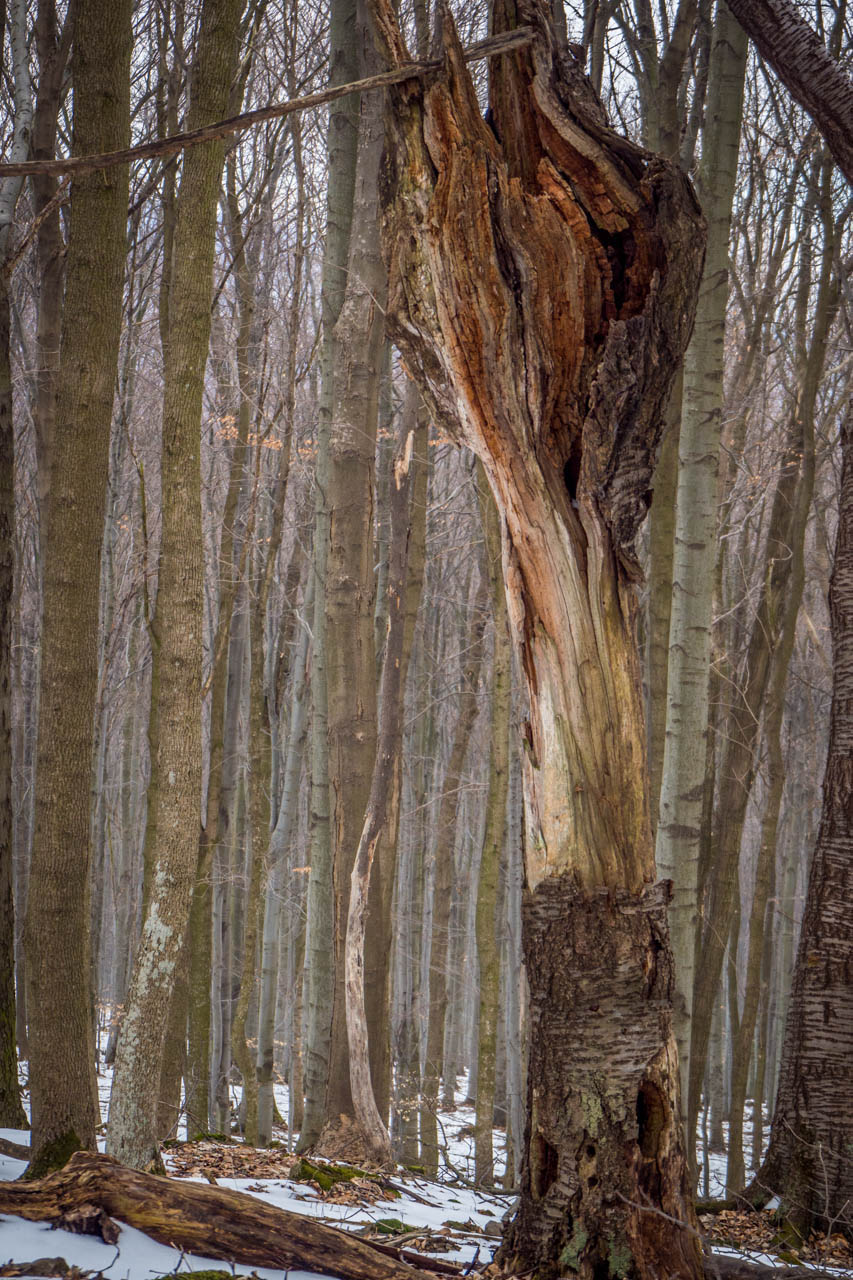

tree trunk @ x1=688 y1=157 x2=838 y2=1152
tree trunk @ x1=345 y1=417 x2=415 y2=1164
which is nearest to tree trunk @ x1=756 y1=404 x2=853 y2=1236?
tree trunk @ x1=345 y1=417 x2=415 y2=1164

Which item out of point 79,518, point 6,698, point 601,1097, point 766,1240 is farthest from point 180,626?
point 766,1240

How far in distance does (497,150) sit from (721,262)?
11.3 ft

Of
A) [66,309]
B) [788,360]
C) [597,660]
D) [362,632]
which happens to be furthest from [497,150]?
[788,360]

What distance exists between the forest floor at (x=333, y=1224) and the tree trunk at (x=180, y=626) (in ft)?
2.08

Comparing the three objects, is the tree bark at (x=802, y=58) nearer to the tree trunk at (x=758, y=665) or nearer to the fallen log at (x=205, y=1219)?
the tree trunk at (x=758, y=665)

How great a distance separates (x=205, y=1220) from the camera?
2623 millimetres

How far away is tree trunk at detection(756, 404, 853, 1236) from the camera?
4113mm

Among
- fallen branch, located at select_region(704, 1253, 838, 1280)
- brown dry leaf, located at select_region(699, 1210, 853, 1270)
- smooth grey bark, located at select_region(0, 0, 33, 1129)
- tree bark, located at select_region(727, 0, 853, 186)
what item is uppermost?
tree bark, located at select_region(727, 0, 853, 186)

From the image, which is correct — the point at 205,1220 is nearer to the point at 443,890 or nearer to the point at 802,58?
the point at 802,58

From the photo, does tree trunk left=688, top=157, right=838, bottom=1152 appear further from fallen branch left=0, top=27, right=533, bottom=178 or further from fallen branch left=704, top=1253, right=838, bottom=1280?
fallen branch left=0, top=27, right=533, bottom=178

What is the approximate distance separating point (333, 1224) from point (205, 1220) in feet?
3.08

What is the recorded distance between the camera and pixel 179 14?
6781 millimetres

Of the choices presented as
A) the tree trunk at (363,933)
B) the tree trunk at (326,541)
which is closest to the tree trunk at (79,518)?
the tree trunk at (363,933)

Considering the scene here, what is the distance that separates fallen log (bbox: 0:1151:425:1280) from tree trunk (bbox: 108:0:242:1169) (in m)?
1.13
